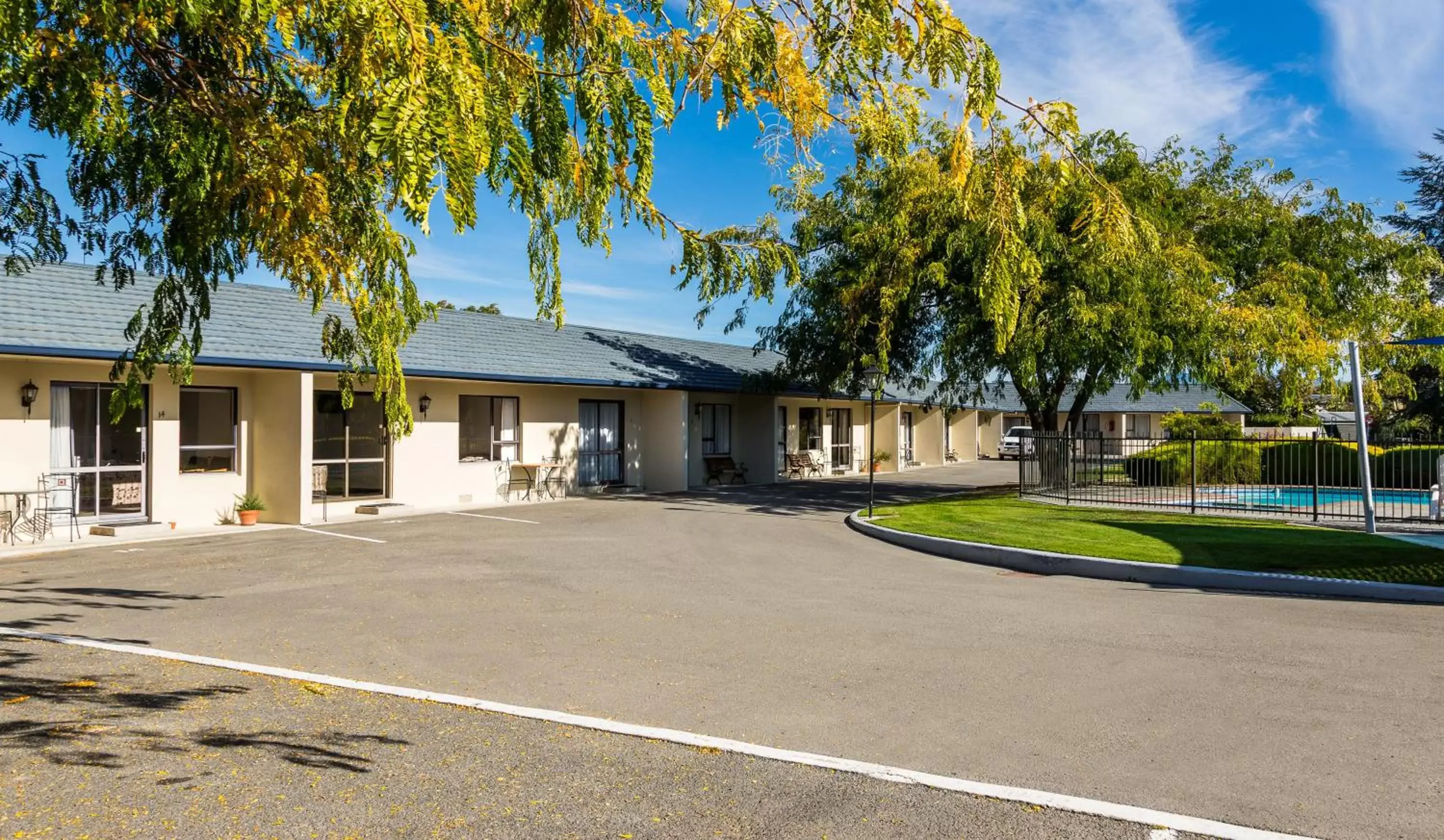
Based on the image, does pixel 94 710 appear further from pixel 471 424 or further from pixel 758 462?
pixel 758 462

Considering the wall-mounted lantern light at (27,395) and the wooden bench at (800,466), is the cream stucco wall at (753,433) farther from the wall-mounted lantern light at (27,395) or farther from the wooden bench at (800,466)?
the wall-mounted lantern light at (27,395)

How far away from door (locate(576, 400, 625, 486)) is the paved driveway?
11.4m

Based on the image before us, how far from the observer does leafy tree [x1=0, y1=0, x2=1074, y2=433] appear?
5441 mm

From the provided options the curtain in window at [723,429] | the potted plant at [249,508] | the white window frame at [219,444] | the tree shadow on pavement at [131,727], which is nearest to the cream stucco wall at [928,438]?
the curtain in window at [723,429]

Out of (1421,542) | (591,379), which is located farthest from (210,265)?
(591,379)

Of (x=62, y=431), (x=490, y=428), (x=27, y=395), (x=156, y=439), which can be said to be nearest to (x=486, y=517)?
A: (x=490, y=428)

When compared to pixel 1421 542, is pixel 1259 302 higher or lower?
higher

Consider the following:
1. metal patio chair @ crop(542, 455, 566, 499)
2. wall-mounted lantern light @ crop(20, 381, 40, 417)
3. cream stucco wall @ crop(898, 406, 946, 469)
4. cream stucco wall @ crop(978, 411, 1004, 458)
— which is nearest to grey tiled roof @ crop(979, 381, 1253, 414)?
cream stucco wall @ crop(978, 411, 1004, 458)

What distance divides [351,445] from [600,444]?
7.59 metres

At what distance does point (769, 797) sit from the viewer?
15.3 ft

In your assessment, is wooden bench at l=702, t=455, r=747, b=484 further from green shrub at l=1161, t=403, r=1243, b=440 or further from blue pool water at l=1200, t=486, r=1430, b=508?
green shrub at l=1161, t=403, r=1243, b=440

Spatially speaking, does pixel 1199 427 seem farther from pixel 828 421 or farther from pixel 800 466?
pixel 800 466

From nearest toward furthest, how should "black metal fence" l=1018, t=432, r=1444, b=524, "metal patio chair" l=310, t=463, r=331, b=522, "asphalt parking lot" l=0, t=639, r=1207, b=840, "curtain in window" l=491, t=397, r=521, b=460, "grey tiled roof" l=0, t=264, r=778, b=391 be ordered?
"asphalt parking lot" l=0, t=639, r=1207, b=840 → "grey tiled roof" l=0, t=264, r=778, b=391 → "metal patio chair" l=310, t=463, r=331, b=522 → "black metal fence" l=1018, t=432, r=1444, b=524 → "curtain in window" l=491, t=397, r=521, b=460

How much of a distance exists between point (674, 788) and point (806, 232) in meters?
20.8
